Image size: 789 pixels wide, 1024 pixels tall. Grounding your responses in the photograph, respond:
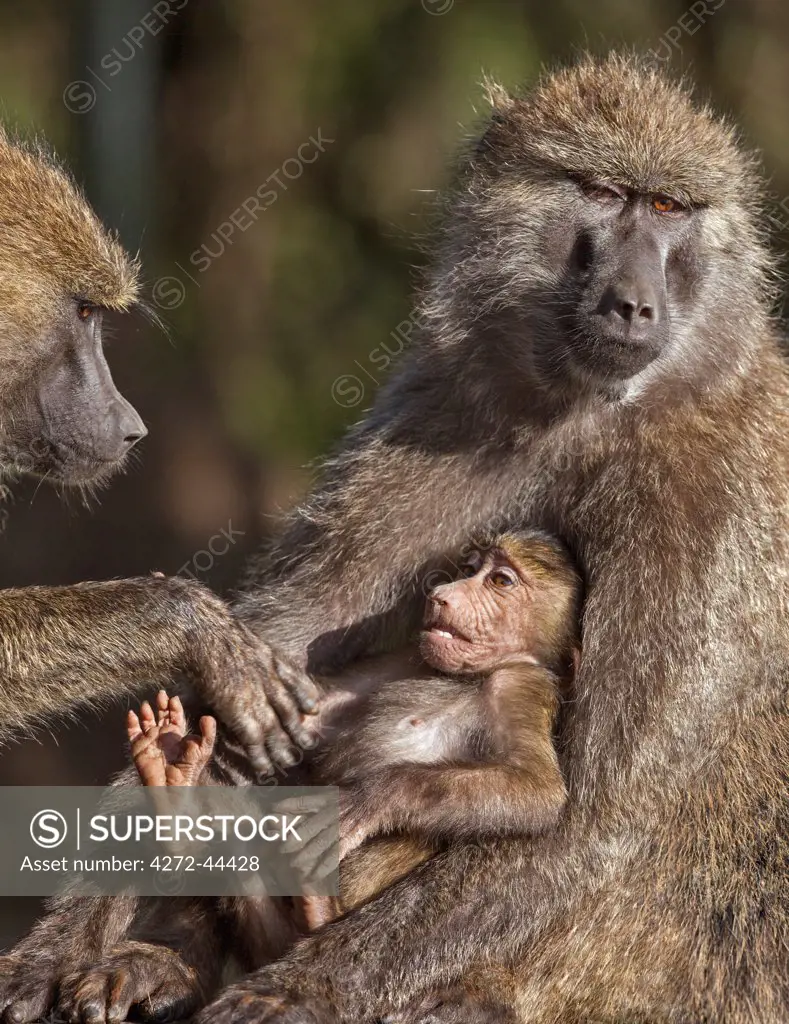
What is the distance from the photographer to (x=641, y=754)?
4.51 meters

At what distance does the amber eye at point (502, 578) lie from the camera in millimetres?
4930

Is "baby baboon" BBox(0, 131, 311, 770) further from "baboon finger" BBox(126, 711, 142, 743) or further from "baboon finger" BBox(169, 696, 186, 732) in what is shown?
"baboon finger" BBox(126, 711, 142, 743)

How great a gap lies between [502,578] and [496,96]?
185cm

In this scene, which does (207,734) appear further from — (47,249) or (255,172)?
(255,172)

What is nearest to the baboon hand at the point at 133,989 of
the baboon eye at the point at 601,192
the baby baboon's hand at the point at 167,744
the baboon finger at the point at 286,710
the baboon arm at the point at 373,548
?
the baby baboon's hand at the point at 167,744

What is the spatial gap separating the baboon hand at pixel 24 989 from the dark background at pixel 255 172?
7294 mm

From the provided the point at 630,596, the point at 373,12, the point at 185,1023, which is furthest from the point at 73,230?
the point at 373,12

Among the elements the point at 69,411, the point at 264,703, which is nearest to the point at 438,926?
the point at 264,703

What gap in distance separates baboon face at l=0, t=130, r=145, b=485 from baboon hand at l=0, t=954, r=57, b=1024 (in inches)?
64.7

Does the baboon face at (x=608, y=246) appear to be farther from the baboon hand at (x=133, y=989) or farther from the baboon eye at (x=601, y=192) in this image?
the baboon hand at (x=133, y=989)

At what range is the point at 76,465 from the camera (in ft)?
17.6

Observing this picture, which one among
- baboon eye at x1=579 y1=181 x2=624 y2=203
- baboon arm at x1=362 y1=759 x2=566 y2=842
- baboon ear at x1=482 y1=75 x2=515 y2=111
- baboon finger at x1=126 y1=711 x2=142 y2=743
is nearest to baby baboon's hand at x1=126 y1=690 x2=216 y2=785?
baboon finger at x1=126 y1=711 x2=142 y2=743

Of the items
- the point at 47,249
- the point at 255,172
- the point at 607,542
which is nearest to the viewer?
the point at 607,542

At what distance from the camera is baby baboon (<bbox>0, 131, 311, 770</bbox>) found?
4.89 meters
